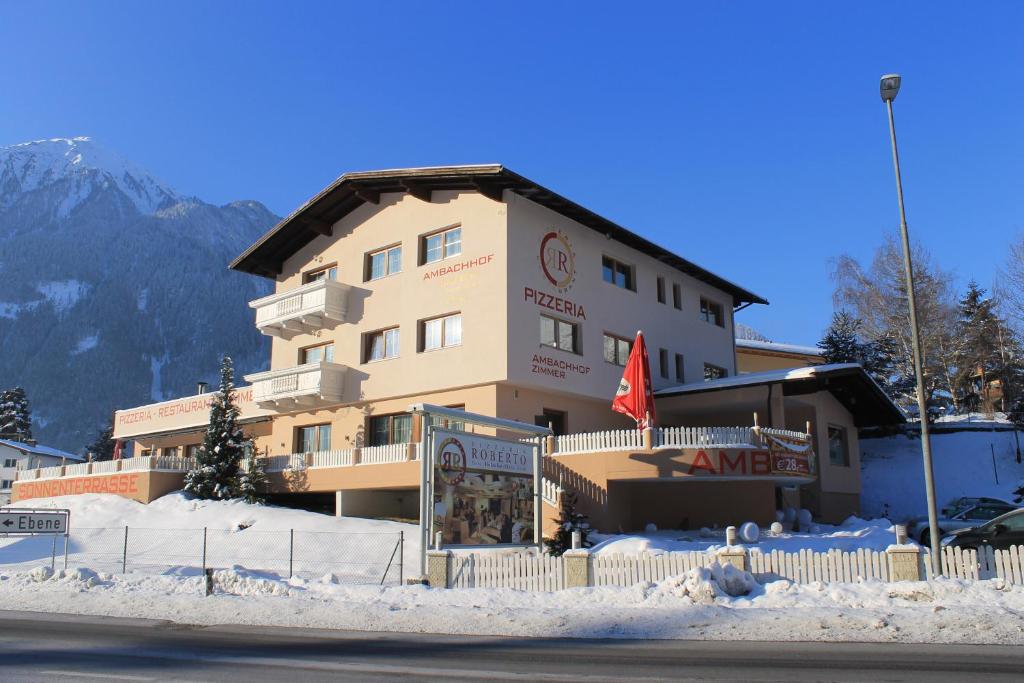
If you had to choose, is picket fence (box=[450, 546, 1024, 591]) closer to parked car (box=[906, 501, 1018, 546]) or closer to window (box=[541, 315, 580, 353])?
parked car (box=[906, 501, 1018, 546])

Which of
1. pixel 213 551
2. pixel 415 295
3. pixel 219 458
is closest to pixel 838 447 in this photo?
pixel 415 295

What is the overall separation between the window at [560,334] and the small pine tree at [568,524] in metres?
7.48

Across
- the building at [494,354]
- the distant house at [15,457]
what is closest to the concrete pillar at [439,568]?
the building at [494,354]

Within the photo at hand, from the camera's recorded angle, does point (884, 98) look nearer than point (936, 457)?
Yes

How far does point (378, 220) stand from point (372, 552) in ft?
51.6

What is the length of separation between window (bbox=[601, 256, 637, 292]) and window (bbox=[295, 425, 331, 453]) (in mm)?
13229

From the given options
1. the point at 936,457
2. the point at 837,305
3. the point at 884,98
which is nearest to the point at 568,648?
the point at 884,98

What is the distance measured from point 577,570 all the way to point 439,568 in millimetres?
2741

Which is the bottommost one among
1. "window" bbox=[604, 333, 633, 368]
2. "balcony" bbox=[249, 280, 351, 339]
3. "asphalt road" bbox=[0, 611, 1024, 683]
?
"asphalt road" bbox=[0, 611, 1024, 683]

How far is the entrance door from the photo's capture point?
97.8 feet

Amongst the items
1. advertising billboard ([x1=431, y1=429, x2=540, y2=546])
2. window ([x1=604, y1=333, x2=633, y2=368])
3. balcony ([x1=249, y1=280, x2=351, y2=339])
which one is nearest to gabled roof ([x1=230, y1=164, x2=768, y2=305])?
balcony ([x1=249, y1=280, x2=351, y2=339])

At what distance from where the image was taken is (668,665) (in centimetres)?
940

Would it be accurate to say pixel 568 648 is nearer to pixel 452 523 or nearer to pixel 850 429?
pixel 452 523

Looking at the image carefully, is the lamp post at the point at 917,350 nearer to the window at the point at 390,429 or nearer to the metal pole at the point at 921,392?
the metal pole at the point at 921,392
